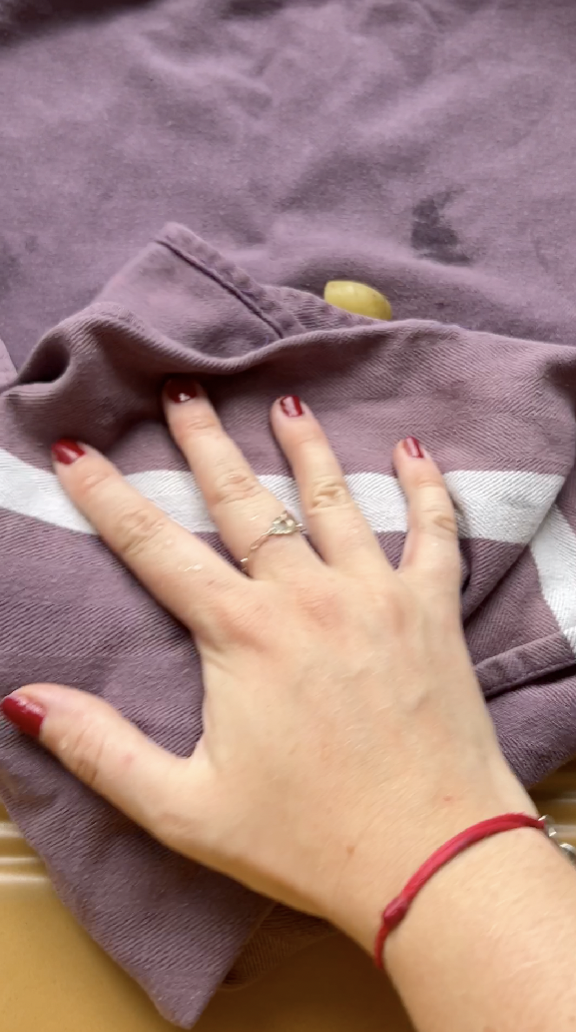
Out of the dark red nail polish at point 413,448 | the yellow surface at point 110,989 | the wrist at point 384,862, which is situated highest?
the dark red nail polish at point 413,448

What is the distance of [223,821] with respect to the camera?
407 mm

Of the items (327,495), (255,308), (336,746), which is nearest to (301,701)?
(336,746)

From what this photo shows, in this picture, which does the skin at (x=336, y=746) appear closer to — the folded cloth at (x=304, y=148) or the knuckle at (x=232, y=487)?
the knuckle at (x=232, y=487)

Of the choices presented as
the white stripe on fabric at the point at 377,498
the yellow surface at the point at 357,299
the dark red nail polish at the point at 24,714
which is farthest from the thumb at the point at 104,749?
the yellow surface at the point at 357,299

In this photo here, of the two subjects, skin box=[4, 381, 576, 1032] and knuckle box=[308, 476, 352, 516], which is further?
knuckle box=[308, 476, 352, 516]

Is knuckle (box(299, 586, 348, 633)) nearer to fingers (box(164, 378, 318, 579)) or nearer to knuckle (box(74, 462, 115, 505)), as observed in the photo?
fingers (box(164, 378, 318, 579))

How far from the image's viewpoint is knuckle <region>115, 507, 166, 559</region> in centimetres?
45

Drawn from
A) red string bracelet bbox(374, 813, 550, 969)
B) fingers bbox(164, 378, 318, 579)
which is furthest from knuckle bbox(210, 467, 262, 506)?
red string bracelet bbox(374, 813, 550, 969)

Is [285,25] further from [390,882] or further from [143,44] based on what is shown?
[390,882]

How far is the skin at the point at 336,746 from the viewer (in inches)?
14.9

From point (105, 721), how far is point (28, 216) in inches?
16.1

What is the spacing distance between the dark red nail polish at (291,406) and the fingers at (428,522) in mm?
71

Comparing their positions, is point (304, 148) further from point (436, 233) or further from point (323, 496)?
point (323, 496)

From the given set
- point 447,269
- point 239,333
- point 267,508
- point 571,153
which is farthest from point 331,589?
point 571,153
